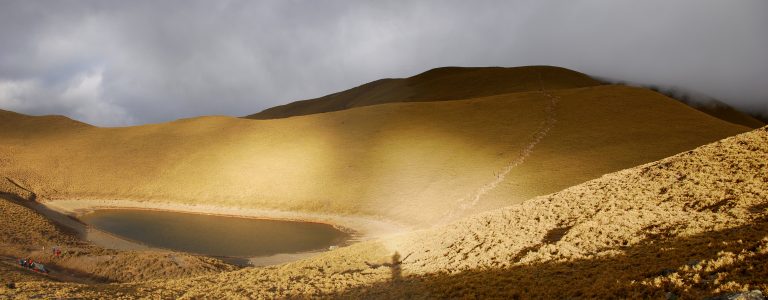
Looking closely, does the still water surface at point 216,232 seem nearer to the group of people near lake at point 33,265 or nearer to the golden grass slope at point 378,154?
the golden grass slope at point 378,154

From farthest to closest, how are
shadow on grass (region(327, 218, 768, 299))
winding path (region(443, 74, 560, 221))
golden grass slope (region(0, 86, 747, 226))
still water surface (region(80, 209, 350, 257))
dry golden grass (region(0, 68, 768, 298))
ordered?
golden grass slope (region(0, 86, 747, 226)) → winding path (region(443, 74, 560, 221)) → still water surface (region(80, 209, 350, 257)) → dry golden grass (region(0, 68, 768, 298)) → shadow on grass (region(327, 218, 768, 299))

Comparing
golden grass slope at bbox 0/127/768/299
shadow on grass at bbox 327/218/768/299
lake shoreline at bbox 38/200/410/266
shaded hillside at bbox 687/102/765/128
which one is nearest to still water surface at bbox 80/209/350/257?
lake shoreline at bbox 38/200/410/266

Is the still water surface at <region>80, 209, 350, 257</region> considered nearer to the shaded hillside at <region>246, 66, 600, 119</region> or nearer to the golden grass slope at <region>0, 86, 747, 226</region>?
the golden grass slope at <region>0, 86, 747, 226</region>

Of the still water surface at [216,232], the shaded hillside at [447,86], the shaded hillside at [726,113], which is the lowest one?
the still water surface at [216,232]

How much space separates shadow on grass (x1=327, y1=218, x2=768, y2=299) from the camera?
764cm

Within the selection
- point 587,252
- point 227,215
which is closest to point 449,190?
point 227,215

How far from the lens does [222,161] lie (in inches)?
2028

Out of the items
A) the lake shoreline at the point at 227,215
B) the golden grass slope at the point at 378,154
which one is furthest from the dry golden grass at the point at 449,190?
the lake shoreline at the point at 227,215

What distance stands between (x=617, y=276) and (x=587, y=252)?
125 inches

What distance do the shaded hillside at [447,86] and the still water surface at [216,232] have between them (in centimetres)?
5848

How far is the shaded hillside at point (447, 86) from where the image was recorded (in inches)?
3460

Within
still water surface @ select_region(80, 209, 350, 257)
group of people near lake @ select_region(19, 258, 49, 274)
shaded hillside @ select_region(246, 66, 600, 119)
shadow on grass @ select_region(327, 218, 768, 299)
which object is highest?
shaded hillside @ select_region(246, 66, 600, 119)

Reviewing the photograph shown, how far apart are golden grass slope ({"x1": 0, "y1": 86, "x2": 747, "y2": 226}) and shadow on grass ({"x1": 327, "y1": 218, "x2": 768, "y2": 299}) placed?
2018cm

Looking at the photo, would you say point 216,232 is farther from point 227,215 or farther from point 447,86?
point 447,86
